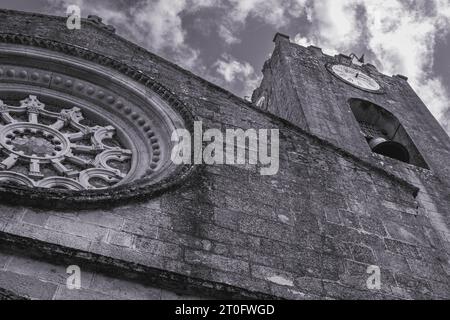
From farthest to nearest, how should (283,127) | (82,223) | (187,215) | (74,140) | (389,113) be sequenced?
1. (389,113)
2. (283,127)
3. (74,140)
4. (187,215)
5. (82,223)

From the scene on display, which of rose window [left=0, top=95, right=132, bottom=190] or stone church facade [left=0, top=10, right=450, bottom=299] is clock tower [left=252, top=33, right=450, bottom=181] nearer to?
stone church facade [left=0, top=10, right=450, bottom=299]

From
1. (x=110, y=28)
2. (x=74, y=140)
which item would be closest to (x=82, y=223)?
(x=74, y=140)

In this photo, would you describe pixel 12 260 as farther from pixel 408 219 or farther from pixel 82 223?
pixel 408 219

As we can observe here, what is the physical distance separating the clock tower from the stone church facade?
2.76 feet

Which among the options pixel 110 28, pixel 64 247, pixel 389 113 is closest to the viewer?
pixel 64 247

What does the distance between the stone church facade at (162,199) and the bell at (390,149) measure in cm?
102

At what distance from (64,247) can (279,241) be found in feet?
7.30

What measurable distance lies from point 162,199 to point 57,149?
6.16ft

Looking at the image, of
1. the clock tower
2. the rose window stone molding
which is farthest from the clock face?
the rose window stone molding

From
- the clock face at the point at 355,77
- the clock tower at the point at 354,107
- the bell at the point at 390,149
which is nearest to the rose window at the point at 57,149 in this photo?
the clock tower at the point at 354,107

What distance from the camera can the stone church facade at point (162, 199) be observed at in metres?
5.14

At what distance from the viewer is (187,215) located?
20.3 feet

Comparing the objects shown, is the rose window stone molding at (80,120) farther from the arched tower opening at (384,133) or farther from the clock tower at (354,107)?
the arched tower opening at (384,133)

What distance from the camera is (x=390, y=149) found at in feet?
40.3
